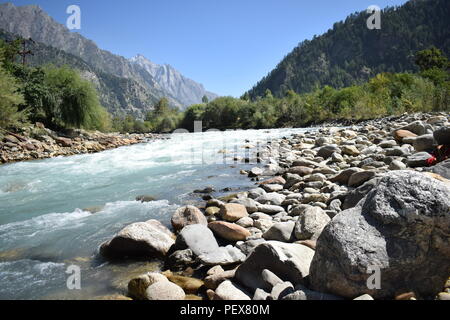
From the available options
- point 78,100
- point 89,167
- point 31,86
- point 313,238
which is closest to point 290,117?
point 78,100

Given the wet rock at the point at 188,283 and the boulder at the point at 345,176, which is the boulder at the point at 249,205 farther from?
the wet rock at the point at 188,283

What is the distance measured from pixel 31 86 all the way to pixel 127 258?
29.3m

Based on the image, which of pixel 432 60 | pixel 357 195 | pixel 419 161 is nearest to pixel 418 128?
pixel 419 161

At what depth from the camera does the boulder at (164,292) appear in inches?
122

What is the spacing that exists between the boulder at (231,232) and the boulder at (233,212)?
0.63 metres

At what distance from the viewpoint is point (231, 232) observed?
4750mm

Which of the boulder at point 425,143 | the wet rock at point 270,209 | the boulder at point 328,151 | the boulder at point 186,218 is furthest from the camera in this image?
the boulder at point 328,151

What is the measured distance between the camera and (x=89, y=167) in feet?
44.1

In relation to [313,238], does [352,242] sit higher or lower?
higher

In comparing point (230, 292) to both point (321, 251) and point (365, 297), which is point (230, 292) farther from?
point (365, 297)

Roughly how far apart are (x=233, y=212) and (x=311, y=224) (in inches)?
73.5

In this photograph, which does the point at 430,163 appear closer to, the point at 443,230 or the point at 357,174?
the point at 357,174

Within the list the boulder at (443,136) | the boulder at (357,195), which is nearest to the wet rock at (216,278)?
the boulder at (357,195)

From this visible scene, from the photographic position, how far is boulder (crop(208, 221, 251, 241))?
4703 mm
